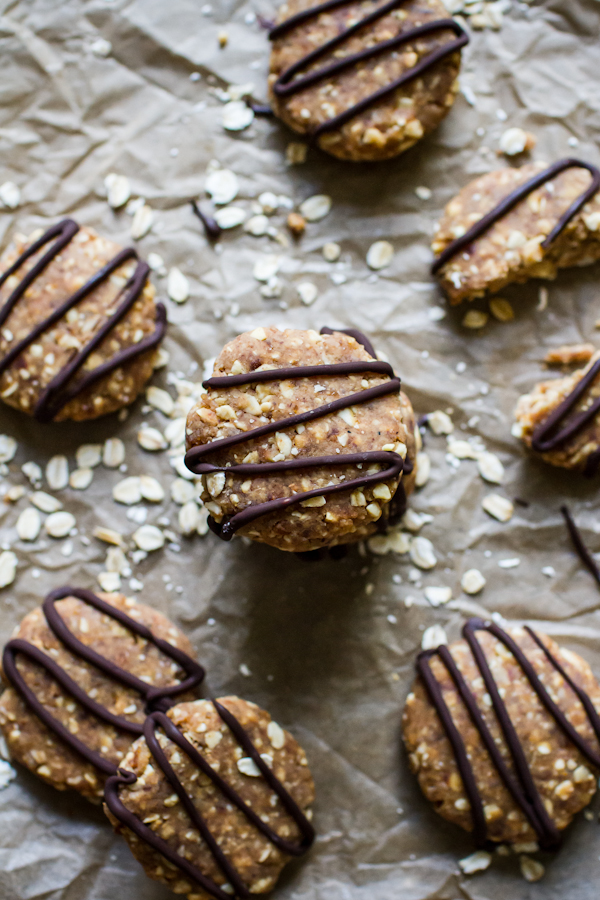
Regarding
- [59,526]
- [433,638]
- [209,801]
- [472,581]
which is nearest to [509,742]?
[433,638]

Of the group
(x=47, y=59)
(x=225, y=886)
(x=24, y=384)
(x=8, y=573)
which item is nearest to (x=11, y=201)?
(x=47, y=59)

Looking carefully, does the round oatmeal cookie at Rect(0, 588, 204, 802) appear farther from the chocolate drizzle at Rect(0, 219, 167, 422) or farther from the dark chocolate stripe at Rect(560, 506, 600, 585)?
the dark chocolate stripe at Rect(560, 506, 600, 585)

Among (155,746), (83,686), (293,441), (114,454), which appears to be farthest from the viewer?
(114,454)

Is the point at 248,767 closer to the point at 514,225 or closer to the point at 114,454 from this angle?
the point at 114,454

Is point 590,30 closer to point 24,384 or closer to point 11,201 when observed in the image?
point 11,201

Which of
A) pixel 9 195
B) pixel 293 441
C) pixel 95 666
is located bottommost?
pixel 95 666

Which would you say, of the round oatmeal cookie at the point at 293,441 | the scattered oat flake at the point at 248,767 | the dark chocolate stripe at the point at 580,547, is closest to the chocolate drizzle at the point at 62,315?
the round oatmeal cookie at the point at 293,441
